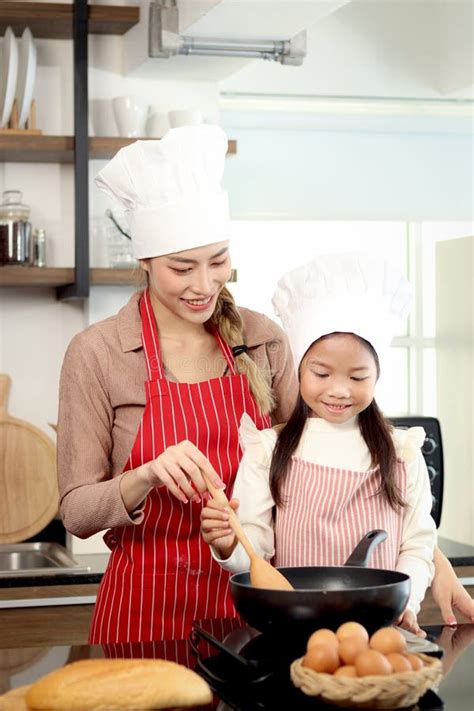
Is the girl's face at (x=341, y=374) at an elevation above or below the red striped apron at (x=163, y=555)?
above

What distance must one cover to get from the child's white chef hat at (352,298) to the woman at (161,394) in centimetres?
15

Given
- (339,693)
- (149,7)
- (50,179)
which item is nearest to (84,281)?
(50,179)

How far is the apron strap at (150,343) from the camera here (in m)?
1.74

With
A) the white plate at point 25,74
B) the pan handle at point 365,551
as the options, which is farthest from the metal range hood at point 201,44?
the pan handle at point 365,551

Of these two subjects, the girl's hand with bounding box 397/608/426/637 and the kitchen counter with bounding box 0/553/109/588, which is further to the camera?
the kitchen counter with bounding box 0/553/109/588

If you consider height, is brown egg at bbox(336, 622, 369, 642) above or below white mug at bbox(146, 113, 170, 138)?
below

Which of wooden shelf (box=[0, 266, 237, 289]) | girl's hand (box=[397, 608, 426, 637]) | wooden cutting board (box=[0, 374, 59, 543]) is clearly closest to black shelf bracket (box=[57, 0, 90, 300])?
wooden shelf (box=[0, 266, 237, 289])

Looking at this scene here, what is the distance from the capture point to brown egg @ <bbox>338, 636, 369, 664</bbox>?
102cm

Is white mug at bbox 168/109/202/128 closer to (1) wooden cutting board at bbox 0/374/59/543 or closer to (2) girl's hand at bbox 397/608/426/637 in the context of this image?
(1) wooden cutting board at bbox 0/374/59/543

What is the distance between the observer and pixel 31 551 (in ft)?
9.44

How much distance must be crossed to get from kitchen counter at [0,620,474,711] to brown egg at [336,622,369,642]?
0.07 m

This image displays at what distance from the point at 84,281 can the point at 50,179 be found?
0.38m

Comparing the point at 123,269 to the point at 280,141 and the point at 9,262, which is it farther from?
the point at 280,141

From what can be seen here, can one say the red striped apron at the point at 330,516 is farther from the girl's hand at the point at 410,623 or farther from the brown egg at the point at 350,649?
the brown egg at the point at 350,649
